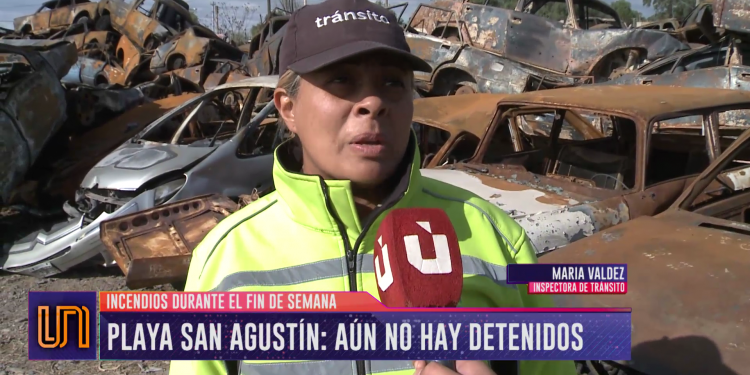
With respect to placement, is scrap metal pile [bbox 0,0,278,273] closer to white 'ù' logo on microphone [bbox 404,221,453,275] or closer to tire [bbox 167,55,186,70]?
tire [bbox 167,55,186,70]

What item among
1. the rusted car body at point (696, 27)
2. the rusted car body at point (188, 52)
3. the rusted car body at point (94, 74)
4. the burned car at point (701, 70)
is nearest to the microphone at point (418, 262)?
the burned car at point (701, 70)

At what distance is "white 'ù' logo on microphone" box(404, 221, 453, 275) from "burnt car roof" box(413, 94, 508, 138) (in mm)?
4436

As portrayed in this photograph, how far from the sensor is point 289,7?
17.3 meters

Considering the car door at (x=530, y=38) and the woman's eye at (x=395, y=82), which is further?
the car door at (x=530, y=38)

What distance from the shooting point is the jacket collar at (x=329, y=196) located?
1.18m

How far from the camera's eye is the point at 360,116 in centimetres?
115

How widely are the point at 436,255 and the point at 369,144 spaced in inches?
13.1

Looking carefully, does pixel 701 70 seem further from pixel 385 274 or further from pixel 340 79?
pixel 385 274

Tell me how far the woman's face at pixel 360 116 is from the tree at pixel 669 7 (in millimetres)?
42573

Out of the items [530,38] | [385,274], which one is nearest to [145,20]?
[530,38]

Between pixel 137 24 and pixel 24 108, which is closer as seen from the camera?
pixel 24 108

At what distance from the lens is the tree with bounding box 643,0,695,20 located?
39.7 m

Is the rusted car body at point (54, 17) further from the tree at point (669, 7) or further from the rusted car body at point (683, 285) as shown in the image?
the tree at point (669, 7)

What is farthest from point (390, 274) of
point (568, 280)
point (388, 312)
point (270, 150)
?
point (270, 150)
